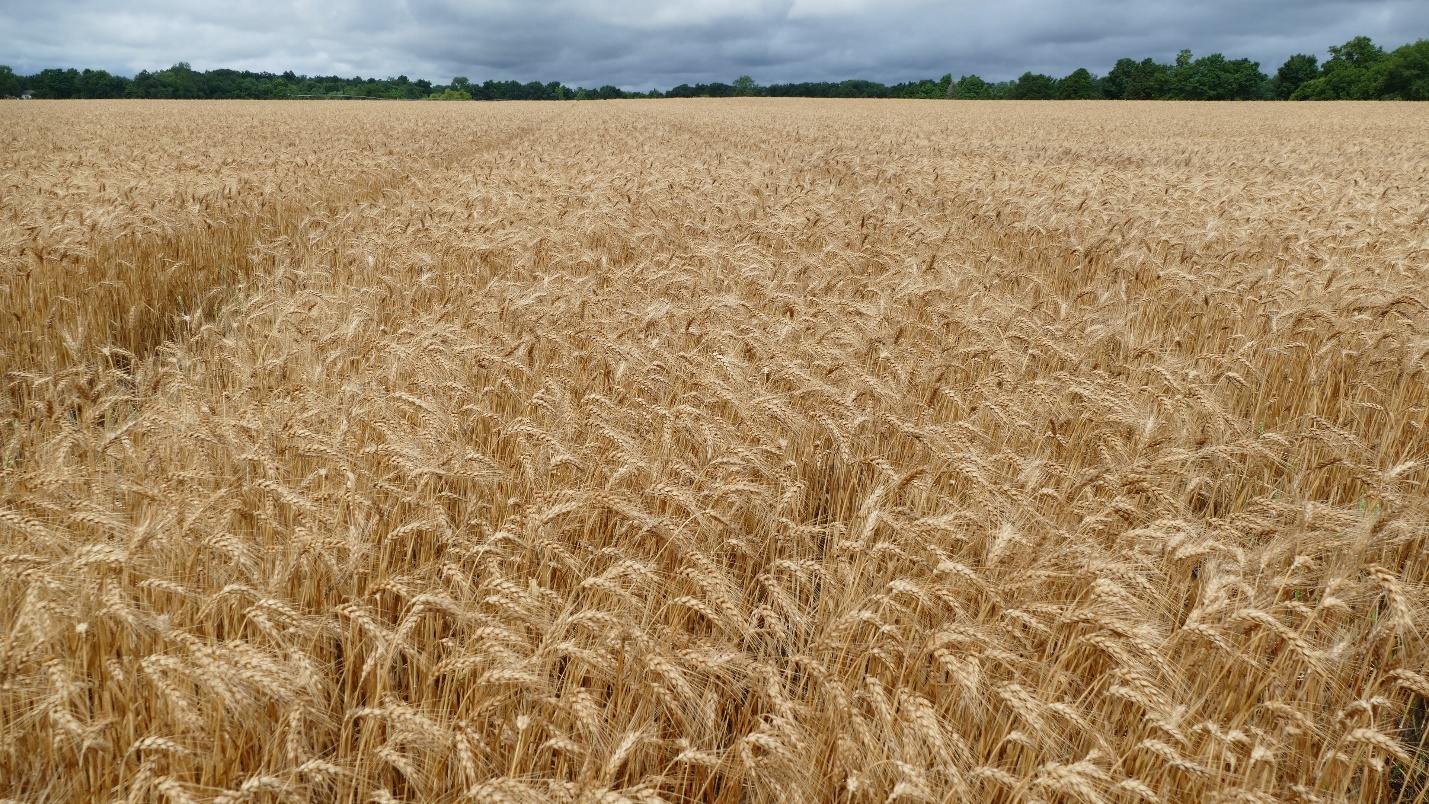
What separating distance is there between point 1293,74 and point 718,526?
336 ft

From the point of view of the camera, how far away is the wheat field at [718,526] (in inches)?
64.0

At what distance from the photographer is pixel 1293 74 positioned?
76875mm

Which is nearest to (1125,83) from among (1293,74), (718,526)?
(1293,74)

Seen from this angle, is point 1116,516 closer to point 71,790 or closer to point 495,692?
point 495,692

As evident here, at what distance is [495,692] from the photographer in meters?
1.84

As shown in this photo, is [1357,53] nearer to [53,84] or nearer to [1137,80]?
[1137,80]

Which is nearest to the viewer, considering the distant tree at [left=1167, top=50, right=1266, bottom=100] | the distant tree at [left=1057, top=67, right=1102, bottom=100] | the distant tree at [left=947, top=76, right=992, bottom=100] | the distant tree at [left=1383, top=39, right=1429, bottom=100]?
the distant tree at [left=1383, top=39, right=1429, bottom=100]

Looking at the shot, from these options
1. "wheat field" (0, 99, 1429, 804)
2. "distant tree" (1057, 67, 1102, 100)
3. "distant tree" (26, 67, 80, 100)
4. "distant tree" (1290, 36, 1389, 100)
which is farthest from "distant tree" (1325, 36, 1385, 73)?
"distant tree" (26, 67, 80, 100)

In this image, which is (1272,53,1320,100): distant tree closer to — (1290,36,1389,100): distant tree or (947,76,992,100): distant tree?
(1290,36,1389,100): distant tree

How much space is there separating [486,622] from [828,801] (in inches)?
37.4

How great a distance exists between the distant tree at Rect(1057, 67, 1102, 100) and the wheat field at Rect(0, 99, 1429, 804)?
288 feet

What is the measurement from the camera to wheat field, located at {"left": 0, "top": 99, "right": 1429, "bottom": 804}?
1.63 m

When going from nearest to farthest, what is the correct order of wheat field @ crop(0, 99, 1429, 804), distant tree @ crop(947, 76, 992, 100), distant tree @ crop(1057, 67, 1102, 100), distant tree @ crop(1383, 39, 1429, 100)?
1. wheat field @ crop(0, 99, 1429, 804)
2. distant tree @ crop(1383, 39, 1429, 100)
3. distant tree @ crop(1057, 67, 1102, 100)
4. distant tree @ crop(947, 76, 992, 100)

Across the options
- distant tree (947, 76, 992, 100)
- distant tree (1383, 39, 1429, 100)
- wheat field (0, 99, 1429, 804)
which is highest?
distant tree (947, 76, 992, 100)
